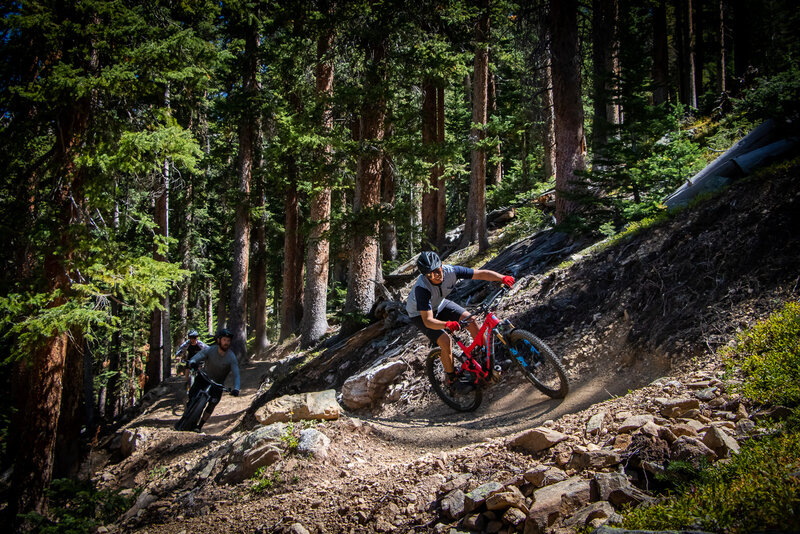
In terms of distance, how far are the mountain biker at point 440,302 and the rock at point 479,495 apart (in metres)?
2.47

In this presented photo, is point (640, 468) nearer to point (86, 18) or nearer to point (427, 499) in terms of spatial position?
point (427, 499)

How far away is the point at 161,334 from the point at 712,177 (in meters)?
18.6

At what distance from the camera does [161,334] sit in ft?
56.6

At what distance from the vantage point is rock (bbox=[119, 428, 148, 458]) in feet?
31.6

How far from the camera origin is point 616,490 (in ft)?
9.43

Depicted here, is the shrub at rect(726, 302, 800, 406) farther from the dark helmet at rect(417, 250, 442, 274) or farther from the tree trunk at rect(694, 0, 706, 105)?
the tree trunk at rect(694, 0, 706, 105)

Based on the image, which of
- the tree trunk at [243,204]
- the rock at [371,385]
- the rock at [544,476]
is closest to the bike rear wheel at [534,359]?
the rock at [544,476]

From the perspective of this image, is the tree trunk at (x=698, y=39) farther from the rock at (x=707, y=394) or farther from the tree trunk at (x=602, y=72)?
the rock at (x=707, y=394)

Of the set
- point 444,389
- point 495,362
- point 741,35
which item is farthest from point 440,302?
point 741,35

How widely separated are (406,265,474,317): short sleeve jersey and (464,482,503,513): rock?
2.69 meters

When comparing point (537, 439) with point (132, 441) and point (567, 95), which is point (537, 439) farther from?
point (132, 441)

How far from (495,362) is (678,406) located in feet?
8.00

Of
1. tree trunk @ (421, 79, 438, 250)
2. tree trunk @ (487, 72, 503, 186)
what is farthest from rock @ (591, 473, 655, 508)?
tree trunk @ (487, 72, 503, 186)

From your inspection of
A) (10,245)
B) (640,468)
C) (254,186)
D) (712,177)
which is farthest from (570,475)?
(254,186)
